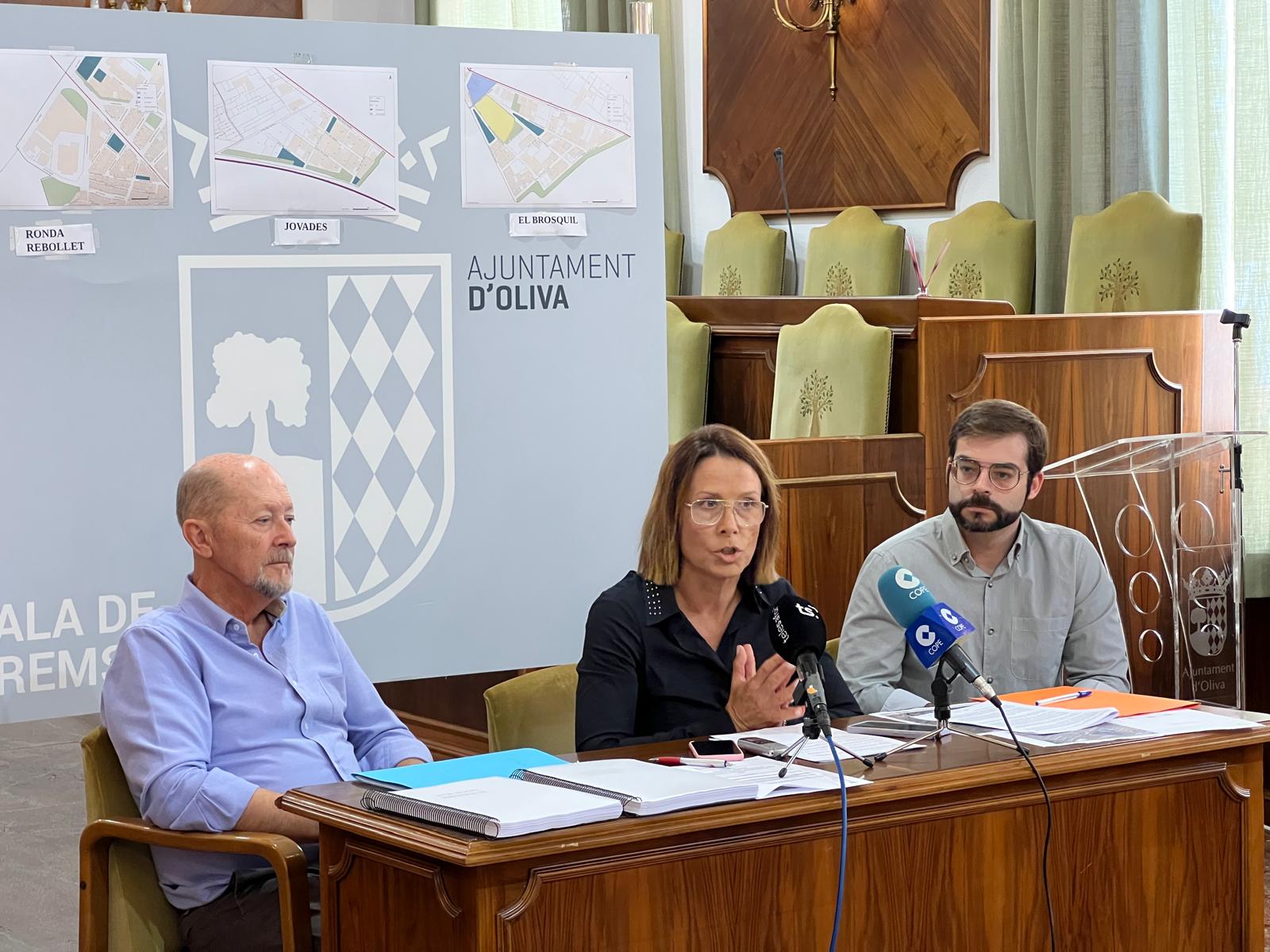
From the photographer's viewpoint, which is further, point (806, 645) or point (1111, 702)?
point (1111, 702)

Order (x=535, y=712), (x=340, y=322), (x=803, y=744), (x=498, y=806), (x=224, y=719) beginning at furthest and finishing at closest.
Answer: (x=340, y=322) < (x=535, y=712) < (x=224, y=719) < (x=803, y=744) < (x=498, y=806)

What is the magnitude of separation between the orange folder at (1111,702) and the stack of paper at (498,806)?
1037 millimetres

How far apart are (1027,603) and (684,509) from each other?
902mm

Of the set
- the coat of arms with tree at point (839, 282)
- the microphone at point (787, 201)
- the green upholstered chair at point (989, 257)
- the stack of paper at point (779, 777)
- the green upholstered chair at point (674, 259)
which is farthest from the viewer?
the green upholstered chair at point (674, 259)

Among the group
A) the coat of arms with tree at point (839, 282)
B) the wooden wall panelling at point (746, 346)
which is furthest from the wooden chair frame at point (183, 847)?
the coat of arms with tree at point (839, 282)

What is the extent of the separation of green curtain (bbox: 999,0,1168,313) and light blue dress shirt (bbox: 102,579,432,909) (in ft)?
12.4

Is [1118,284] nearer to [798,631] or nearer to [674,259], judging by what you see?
[674,259]

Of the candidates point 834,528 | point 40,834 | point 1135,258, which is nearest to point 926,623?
point 834,528

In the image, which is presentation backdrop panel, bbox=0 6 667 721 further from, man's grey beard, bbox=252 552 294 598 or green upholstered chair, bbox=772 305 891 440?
green upholstered chair, bbox=772 305 891 440

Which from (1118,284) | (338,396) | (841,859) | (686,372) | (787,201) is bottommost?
(841,859)

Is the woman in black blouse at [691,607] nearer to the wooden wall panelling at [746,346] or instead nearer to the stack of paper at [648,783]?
the stack of paper at [648,783]

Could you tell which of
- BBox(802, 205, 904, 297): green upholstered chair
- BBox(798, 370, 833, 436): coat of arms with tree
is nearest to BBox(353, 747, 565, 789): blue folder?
BBox(798, 370, 833, 436): coat of arms with tree

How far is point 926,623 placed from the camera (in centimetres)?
237

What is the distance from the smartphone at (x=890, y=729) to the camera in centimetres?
266
